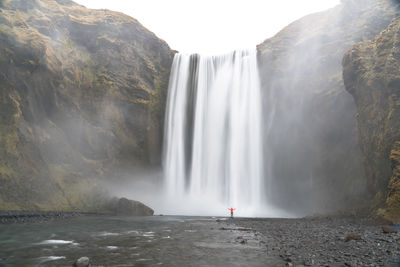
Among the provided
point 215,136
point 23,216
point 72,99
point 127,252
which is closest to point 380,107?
point 127,252

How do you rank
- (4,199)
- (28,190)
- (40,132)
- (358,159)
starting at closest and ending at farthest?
(4,199)
(28,190)
(358,159)
(40,132)

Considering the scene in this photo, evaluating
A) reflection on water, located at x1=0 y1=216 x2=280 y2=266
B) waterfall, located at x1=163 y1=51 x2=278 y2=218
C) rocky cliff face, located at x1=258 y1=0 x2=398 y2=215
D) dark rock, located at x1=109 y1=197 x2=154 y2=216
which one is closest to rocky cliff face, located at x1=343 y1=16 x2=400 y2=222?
rocky cliff face, located at x1=258 y1=0 x2=398 y2=215

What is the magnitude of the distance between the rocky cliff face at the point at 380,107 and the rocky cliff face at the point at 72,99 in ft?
108

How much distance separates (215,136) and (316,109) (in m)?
17.8

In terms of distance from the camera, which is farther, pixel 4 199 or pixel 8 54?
pixel 8 54

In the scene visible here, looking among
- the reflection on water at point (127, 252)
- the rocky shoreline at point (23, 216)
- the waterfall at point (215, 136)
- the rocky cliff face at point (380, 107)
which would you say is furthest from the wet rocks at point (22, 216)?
the rocky cliff face at point (380, 107)

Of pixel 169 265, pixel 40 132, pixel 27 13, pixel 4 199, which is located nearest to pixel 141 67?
pixel 27 13

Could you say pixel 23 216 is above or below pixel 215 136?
below

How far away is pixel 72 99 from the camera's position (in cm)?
4162

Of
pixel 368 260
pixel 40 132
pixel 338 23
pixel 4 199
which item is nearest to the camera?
pixel 368 260

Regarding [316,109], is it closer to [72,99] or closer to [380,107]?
[380,107]

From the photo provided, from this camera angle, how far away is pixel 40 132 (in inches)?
1384

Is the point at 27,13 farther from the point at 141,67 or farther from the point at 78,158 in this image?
the point at 78,158

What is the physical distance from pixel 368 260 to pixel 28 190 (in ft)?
107
